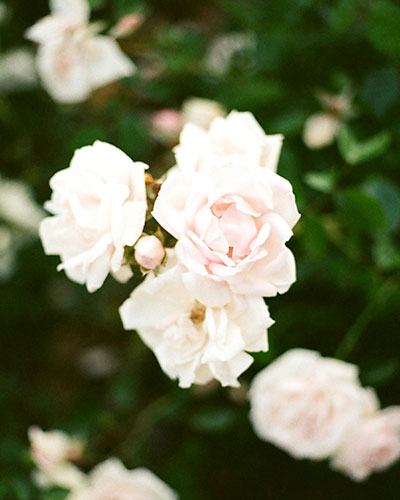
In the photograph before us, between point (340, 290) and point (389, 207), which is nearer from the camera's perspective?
point (389, 207)

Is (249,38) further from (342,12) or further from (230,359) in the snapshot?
(230,359)

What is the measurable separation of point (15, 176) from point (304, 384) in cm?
103

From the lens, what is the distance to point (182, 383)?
0.67 metres

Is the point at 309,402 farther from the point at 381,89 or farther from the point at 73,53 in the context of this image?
the point at 73,53

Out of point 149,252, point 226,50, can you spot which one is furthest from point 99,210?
point 226,50

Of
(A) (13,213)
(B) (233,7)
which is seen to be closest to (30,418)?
(A) (13,213)

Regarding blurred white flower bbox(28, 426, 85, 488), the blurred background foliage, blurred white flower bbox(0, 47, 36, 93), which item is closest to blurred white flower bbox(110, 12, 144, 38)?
the blurred background foliage

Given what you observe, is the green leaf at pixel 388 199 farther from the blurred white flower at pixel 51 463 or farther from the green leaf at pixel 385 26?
the blurred white flower at pixel 51 463

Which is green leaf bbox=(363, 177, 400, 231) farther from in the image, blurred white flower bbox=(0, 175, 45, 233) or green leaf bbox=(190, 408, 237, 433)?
blurred white flower bbox=(0, 175, 45, 233)

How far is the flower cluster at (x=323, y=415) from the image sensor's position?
3.06 ft

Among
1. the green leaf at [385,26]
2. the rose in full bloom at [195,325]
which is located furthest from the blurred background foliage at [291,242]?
the rose in full bloom at [195,325]

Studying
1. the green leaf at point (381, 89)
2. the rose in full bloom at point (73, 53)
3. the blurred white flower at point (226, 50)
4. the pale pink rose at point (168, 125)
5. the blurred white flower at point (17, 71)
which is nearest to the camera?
the rose in full bloom at point (73, 53)

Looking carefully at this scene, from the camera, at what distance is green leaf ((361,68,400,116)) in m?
1.12

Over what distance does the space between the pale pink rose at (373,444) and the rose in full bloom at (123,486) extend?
0.29 meters
